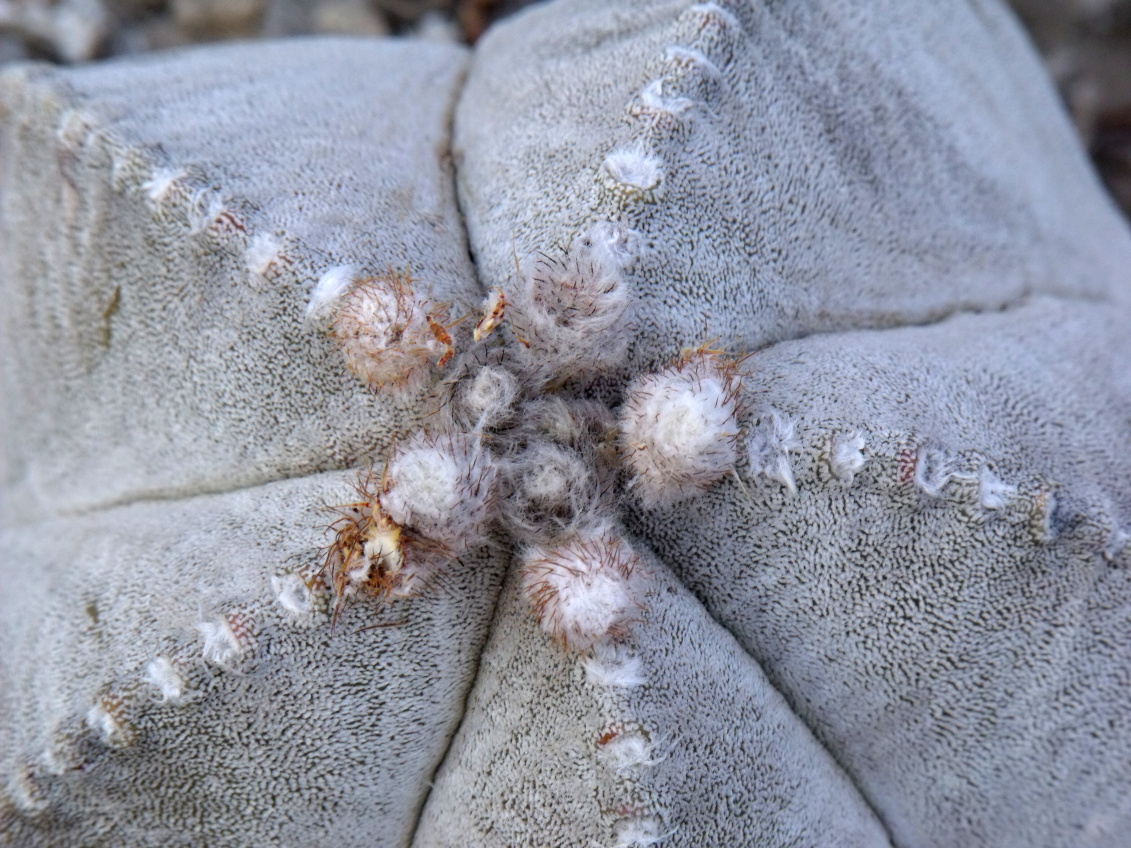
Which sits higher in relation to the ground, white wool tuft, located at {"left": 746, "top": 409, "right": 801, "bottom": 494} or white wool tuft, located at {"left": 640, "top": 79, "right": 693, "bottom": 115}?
white wool tuft, located at {"left": 640, "top": 79, "right": 693, "bottom": 115}

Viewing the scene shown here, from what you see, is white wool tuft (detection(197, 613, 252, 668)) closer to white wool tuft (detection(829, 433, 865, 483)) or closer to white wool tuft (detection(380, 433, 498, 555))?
white wool tuft (detection(380, 433, 498, 555))

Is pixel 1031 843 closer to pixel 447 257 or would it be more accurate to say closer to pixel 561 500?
pixel 561 500

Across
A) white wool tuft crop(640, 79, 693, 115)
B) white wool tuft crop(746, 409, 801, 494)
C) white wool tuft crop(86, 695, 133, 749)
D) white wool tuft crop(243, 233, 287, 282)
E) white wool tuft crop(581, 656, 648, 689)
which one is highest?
white wool tuft crop(640, 79, 693, 115)

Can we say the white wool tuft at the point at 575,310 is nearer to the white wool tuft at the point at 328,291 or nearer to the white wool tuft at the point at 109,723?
the white wool tuft at the point at 328,291

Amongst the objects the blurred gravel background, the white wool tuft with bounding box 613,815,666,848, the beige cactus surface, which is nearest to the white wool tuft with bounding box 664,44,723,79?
the beige cactus surface

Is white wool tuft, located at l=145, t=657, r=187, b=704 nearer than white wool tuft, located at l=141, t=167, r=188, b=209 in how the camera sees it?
Yes

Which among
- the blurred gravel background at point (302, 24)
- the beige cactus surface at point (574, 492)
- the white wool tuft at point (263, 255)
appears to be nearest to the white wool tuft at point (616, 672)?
the beige cactus surface at point (574, 492)

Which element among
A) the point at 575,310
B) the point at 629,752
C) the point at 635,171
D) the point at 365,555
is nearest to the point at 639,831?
the point at 629,752

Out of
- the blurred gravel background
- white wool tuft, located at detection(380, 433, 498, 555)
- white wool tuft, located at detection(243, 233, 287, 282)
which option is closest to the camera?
white wool tuft, located at detection(380, 433, 498, 555)

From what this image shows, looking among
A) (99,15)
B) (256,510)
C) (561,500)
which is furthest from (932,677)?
(99,15)
